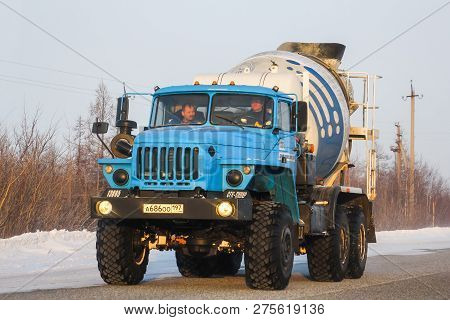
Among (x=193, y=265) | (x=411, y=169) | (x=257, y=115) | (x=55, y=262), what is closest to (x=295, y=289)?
(x=257, y=115)

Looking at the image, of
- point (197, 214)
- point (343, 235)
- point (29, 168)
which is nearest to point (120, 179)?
point (197, 214)

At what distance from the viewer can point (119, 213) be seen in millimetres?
12367

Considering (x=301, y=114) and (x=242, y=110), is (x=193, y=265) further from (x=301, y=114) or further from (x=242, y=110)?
(x=301, y=114)

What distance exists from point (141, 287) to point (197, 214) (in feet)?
5.79

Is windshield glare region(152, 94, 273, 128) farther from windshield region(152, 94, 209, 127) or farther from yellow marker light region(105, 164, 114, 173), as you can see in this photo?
yellow marker light region(105, 164, 114, 173)

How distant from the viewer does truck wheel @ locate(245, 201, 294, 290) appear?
40.3 feet

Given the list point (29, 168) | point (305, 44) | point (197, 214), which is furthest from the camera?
point (29, 168)

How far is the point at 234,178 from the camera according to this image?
40.5 ft

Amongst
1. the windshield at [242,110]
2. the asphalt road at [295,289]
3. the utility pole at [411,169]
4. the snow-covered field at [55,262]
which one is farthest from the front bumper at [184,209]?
the utility pole at [411,169]

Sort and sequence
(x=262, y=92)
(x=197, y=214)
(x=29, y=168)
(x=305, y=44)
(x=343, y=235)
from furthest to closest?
(x=29, y=168), (x=305, y=44), (x=343, y=235), (x=262, y=92), (x=197, y=214)

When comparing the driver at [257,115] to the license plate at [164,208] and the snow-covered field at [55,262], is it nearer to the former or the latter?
the license plate at [164,208]

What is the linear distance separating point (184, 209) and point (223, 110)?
7.70 ft

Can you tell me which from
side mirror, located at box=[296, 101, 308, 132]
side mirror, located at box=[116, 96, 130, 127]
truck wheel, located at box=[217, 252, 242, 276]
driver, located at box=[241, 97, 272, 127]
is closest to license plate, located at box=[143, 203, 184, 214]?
driver, located at box=[241, 97, 272, 127]

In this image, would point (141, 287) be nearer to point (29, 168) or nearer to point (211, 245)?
point (211, 245)
